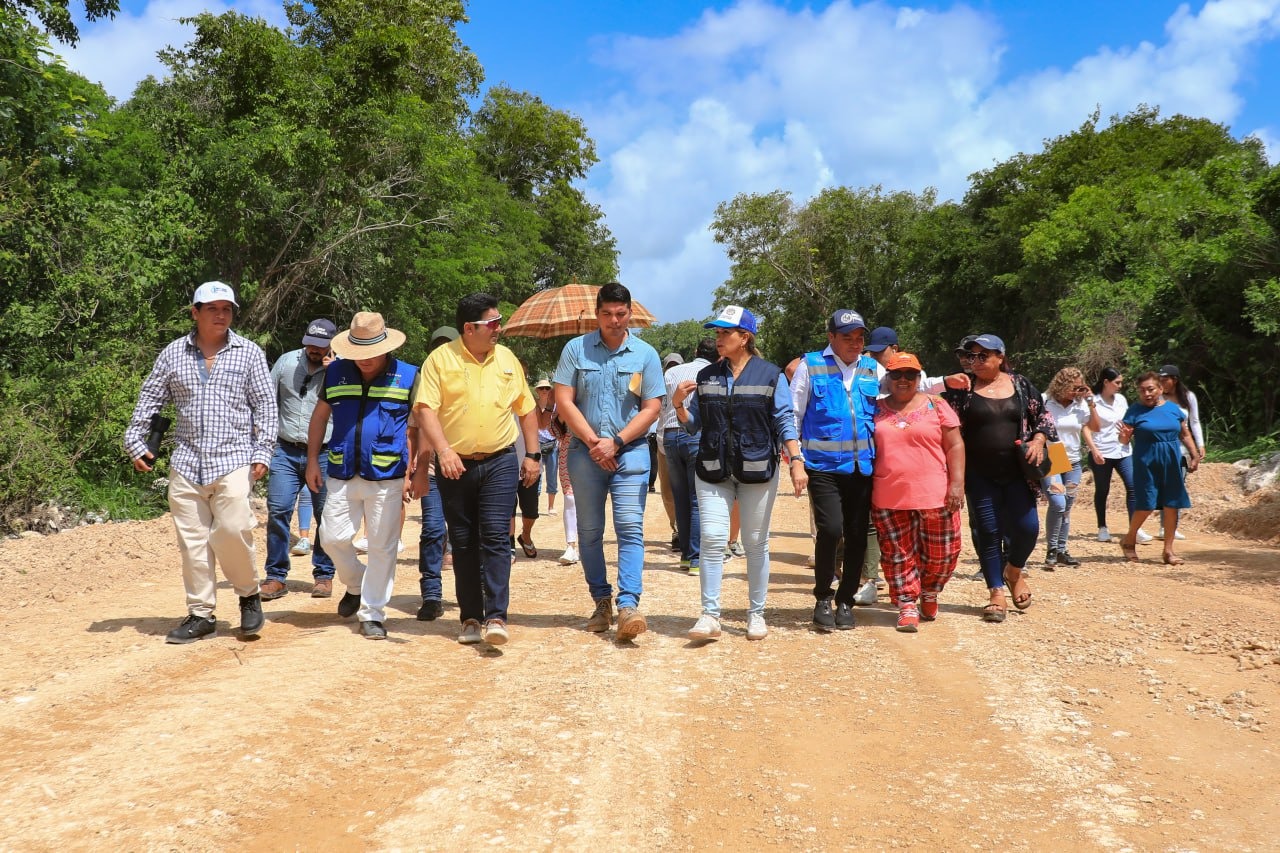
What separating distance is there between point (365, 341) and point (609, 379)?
5.02 feet

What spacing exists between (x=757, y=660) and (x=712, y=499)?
3.42 ft

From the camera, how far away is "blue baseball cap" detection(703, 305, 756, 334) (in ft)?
21.3

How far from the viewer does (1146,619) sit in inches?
287

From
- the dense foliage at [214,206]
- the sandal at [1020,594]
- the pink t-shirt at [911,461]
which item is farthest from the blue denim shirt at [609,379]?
the dense foliage at [214,206]

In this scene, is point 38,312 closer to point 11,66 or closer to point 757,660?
point 11,66

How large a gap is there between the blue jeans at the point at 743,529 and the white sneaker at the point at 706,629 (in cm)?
7

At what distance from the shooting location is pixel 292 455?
800 centimetres

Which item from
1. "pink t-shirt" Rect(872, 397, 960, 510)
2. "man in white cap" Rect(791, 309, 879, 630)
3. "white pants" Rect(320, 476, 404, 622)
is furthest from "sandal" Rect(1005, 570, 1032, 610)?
"white pants" Rect(320, 476, 404, 622)

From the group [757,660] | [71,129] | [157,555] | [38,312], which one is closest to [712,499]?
[757,660]

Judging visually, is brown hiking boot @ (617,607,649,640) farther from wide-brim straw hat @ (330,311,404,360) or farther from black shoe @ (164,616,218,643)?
black shoe @ (164,616,218,643)

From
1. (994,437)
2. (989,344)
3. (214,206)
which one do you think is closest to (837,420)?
(994,437)

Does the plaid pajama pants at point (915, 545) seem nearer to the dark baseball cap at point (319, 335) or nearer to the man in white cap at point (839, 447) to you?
the man in white cap at point (839, 447)

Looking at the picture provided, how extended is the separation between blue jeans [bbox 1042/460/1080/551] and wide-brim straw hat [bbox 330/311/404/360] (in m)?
6.47

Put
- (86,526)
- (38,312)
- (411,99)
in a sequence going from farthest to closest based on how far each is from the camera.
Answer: (411,99), (38,312), (86,526)
